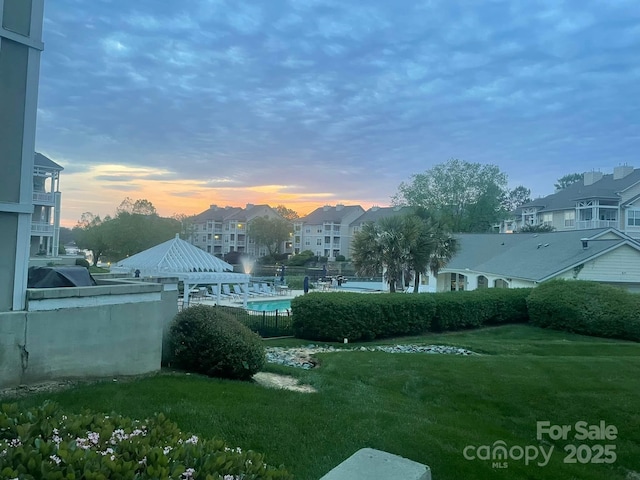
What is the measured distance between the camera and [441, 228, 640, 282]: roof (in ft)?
77.5

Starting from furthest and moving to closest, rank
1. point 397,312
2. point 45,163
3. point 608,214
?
point 608,214 < point 45,163 < point 397,312

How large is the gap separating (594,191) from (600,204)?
1.64 metres

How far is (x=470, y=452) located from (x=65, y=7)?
12479 mm

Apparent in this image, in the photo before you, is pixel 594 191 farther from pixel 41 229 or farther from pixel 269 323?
pixel 41 229

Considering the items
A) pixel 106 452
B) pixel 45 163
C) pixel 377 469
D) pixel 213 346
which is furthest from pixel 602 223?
pixel 106 452

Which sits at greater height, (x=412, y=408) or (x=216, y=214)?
(x=216, y=214)

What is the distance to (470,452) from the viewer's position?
5129 millimetres

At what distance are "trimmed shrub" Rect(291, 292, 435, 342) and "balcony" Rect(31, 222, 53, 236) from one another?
2641 cm

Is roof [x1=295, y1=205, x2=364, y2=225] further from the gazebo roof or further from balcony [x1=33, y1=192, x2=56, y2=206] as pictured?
the gazebo roof

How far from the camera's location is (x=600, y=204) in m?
45.5

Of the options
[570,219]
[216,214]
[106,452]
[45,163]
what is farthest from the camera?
[216,214]

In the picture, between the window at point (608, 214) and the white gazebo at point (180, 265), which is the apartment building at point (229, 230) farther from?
the white gazebo at point (180, 265)

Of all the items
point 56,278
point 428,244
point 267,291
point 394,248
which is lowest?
point 267,291

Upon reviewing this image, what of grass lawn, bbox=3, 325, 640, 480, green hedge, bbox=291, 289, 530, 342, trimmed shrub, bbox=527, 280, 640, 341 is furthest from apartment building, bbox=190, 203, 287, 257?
grass lawn, bbox=3, 325, 640, 480
